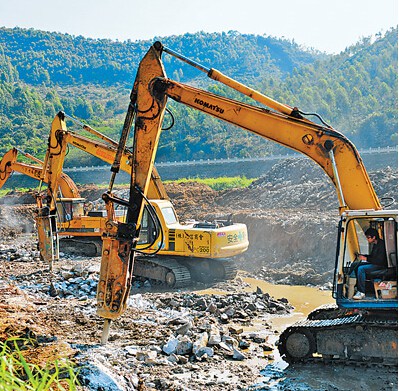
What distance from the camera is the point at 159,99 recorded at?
8.73 metres

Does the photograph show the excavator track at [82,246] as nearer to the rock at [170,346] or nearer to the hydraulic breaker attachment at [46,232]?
the hydraulic breaker attachment at [46,232]

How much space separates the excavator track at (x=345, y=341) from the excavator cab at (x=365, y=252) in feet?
1.11

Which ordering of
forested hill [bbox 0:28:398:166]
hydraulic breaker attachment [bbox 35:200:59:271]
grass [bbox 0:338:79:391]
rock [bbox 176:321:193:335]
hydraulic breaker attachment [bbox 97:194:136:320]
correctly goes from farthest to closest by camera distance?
forested hill [bbox 0:28:398:166]
hydraulic breaker attachment [bbox 35:200:59:271]
rock [bbox 176:321:193:335]
hydraulic breaker attachment [bbox 97:194:136:320]
grass [bbox 0:338:79:391]

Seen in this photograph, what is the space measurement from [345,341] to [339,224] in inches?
63.2

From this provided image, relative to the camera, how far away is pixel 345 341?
799 centimetres

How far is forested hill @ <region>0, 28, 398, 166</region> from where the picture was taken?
200 ft

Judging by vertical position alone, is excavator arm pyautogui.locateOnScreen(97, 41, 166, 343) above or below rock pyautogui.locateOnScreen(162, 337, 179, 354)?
above

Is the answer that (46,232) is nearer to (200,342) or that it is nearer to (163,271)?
(163,271)

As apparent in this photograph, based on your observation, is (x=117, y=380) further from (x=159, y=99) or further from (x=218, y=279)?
(x=218, y=279)

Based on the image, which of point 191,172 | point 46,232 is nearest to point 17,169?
point 46,232

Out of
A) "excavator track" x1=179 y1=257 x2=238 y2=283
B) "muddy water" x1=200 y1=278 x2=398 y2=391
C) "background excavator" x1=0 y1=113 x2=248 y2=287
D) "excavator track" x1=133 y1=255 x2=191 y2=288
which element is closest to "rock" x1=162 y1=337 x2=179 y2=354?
"muddy water" x1=200 y1=278 x2=398 y2=391

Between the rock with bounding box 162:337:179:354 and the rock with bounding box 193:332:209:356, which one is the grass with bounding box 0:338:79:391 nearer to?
the rock with bounding box 162:337:179:354

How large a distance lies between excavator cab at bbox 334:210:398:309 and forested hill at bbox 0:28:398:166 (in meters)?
45.3

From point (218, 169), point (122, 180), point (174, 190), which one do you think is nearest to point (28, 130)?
point (122, 180)
